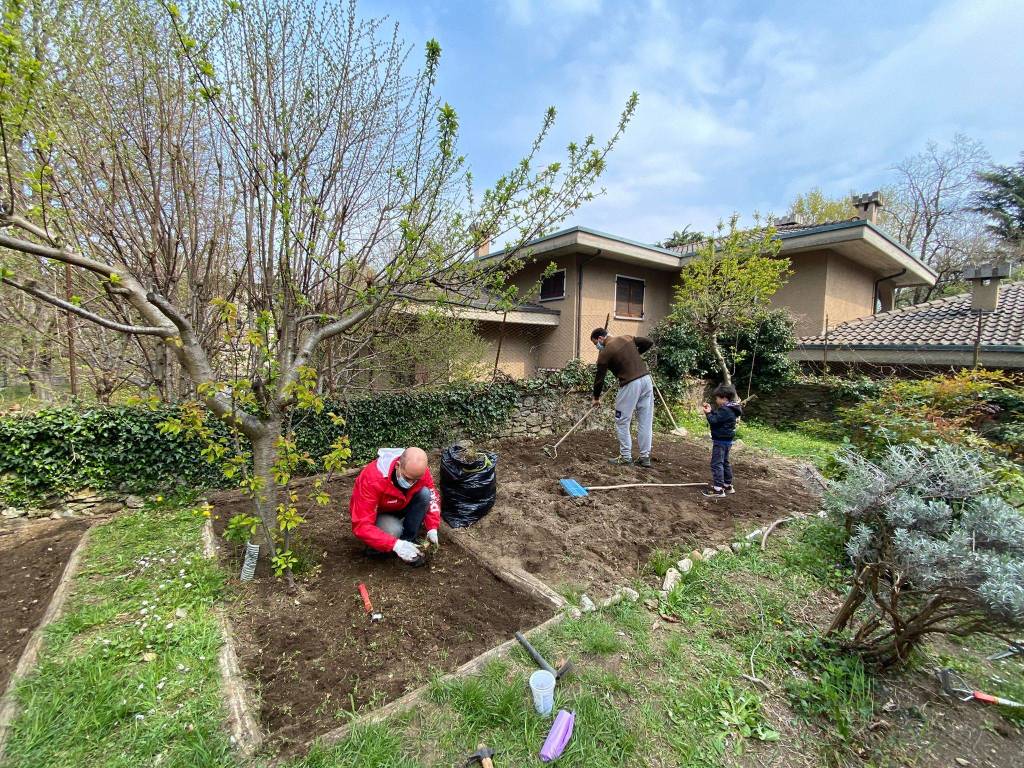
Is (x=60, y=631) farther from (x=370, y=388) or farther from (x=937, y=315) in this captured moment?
(x=937, y=315)

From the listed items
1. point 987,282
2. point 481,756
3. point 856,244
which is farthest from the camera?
point 987,282

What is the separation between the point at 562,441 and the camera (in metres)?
6.64

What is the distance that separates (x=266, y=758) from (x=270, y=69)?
5.01 metres

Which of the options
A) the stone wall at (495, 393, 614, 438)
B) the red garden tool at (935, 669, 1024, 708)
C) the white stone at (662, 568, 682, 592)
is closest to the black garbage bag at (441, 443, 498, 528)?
the white stone at (662, 568, 682, 592)

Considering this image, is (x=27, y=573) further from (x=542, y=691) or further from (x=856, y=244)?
(x=856, y=244)

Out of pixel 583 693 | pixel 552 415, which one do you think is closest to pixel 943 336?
pixel 552 415

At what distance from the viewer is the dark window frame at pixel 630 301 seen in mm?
11259

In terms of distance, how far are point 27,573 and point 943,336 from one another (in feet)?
48.1

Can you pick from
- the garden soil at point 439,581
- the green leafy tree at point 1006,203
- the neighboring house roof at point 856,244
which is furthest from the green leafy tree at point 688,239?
the green leafy tree at point 1006,203

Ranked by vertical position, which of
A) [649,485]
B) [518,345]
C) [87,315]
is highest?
[518,345]

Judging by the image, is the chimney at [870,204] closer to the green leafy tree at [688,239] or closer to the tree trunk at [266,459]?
the green leafy tree at [688,239]

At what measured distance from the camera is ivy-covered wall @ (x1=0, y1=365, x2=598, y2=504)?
3.68m

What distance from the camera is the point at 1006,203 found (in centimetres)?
1772

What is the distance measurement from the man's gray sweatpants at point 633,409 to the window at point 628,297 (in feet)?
19.4
